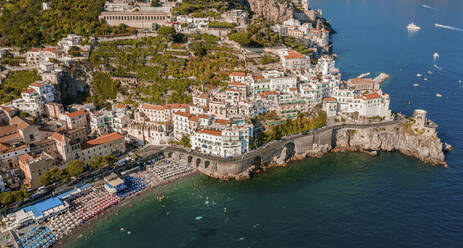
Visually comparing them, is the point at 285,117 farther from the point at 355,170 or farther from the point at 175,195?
the point at 175,195

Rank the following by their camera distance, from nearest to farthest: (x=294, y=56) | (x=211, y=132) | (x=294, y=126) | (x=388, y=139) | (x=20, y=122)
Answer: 1. (x=211, y=132)
2. (x=20, y=122)
3. (x=388, y=139)
4. (x=294, y=126)
5. (x=294, y=56)

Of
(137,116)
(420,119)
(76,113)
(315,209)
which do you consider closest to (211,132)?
(137,116)

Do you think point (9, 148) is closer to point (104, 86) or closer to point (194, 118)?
point (104, 86)

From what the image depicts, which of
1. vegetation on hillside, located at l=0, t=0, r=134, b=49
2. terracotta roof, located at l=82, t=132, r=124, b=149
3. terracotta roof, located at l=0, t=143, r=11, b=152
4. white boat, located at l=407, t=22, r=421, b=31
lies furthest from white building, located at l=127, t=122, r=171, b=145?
white boat, located at l=407, t=22, r=421, b=31

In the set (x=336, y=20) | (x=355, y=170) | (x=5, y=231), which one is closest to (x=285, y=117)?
(x=355, y=170)

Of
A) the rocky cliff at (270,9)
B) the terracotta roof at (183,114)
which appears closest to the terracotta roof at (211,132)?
the terracotta roof at (183,114)

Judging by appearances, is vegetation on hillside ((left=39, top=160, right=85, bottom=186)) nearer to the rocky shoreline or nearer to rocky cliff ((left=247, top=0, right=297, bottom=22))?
the rocky shoreline

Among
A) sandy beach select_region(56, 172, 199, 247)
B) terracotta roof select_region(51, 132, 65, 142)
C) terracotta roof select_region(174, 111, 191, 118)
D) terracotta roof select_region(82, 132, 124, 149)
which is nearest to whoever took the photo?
sandy beach select_region(56, 172, 199, 247)
